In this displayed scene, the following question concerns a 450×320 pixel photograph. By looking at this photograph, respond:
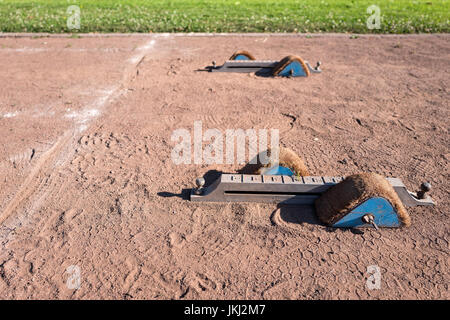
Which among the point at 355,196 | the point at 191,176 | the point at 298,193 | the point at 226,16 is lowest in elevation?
the point at 191,176

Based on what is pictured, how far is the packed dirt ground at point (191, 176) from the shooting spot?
11.7 feet

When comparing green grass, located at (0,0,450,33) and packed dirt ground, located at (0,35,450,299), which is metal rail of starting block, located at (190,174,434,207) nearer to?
packed dirt ground, located at (0,35,450,299)

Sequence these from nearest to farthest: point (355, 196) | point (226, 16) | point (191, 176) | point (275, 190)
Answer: point (355, 196)
point (275, 190)
point (191, 176)
point (226, 16)

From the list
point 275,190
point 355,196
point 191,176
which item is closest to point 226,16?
point 191,176

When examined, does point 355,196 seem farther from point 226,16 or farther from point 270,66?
point 226,16

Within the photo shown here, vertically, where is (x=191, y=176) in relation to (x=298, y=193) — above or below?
below

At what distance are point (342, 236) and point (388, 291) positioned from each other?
842 millimetres

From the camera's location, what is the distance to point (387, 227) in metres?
4.21

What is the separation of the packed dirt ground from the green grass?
459cm

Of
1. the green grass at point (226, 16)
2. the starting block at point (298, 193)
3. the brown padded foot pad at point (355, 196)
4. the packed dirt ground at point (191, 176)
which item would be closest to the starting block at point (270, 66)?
the packed dirt ground at point (191, 176)

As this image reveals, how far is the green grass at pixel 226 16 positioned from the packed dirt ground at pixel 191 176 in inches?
181

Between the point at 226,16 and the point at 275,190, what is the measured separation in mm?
13893

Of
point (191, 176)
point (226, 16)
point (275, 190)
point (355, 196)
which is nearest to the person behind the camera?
point (355, 196)

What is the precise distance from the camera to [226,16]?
1595 cm
